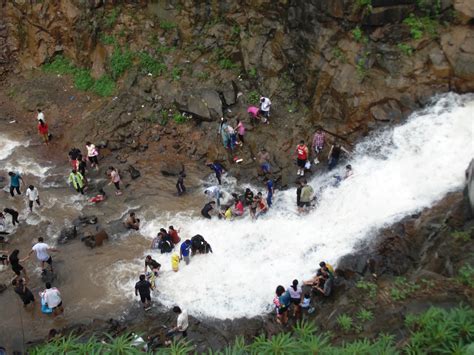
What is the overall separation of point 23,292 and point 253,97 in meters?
11.3

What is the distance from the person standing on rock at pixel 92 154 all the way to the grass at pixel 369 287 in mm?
11593

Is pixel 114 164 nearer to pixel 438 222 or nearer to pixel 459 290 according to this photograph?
pixel 438 222

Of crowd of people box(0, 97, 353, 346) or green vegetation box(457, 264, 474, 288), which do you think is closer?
green vegetation box(457, 264, 474, 288)

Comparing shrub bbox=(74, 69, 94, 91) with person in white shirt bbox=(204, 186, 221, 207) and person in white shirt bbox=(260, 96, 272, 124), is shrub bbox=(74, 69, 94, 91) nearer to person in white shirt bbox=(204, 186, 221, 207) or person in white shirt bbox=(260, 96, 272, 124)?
person in white shirt bbox=(260, 96, 272, 124)

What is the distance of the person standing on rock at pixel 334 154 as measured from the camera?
16828 millimetres

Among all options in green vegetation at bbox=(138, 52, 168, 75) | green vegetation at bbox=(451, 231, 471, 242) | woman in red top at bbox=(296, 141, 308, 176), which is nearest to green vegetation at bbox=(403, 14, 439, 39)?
woman in red top at bbox=(296, 141, 308, 176)

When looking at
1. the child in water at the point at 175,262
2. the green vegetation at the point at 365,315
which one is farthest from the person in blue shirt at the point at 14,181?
the green vegetation at the point at 365,315

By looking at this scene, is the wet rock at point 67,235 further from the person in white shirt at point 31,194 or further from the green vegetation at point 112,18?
the green vegetation at point 112,18

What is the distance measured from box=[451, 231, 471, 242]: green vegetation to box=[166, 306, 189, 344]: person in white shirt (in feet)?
22.7

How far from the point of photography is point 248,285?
45.8 feet

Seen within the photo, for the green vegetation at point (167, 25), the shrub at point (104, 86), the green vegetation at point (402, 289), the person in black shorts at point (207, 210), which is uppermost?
the green vegetation at point (167, 25)

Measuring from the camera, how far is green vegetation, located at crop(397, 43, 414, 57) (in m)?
16.9

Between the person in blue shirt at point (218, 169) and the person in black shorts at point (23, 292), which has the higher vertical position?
the person in blue shirt at point (218, 169)

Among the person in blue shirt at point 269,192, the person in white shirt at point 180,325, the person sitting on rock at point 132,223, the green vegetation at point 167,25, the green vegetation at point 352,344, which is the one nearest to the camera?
the green vegetation at point 352,344
